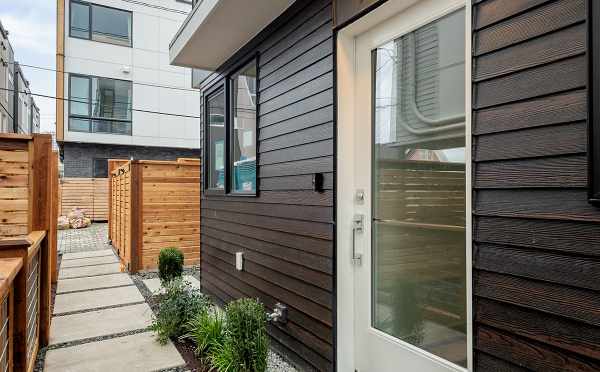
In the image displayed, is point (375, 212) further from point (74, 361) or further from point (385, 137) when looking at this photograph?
point (74, 361)

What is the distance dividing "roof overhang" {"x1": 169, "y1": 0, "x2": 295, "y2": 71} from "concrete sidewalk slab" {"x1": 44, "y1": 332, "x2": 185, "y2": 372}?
2.50 metres

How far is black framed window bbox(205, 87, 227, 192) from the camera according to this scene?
4.11 meters

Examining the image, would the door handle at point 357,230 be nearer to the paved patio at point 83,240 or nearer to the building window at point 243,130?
the building window at point 243,130

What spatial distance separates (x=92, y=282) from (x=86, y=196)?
8609 mm

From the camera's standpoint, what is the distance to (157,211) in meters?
5.72

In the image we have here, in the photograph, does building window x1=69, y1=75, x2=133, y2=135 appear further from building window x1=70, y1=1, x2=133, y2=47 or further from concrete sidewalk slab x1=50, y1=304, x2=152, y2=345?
concrete sidewalk slab x1=50, y1=304, x2=152, y2=345

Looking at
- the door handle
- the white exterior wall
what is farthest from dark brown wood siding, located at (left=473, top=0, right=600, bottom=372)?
the white exterior wall

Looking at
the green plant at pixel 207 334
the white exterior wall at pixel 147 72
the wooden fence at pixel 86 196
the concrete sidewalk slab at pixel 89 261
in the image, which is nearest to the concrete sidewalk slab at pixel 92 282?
the concrete sidewalk slab at pixel 89 261

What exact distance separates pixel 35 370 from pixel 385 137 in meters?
2.75

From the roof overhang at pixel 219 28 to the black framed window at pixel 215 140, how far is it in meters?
0.47

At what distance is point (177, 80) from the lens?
1364cm

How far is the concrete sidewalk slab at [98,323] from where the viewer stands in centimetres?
327

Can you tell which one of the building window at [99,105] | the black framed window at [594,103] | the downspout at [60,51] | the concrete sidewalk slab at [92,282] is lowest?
the concrete sidewalk slab at [92,282]

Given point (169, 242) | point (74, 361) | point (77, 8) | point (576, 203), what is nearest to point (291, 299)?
point (74, 361)
